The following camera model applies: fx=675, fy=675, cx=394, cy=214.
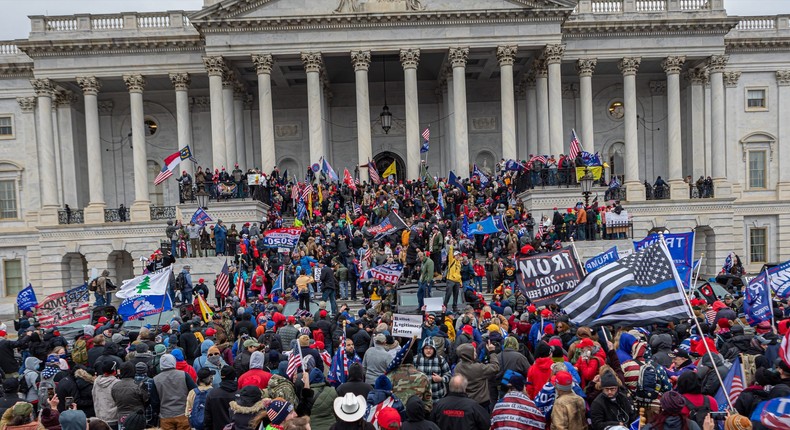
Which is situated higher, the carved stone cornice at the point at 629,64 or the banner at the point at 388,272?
the carved stone cornice at the point at 629,64

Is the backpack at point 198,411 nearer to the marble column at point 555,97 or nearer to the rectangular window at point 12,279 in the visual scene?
the marble column at point 555,97

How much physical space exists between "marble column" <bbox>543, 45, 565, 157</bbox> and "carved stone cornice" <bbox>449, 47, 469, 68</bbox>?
453 cm

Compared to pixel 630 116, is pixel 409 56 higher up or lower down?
higher up

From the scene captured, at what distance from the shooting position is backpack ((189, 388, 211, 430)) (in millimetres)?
9023

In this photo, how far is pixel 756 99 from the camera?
4416 centimetres

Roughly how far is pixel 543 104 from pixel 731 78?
13.9m

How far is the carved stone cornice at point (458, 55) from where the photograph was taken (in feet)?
121

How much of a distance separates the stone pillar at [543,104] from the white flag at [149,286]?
26757mm

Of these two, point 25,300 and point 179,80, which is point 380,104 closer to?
point 179,80

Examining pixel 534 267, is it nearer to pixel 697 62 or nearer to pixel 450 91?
pixel 450 91

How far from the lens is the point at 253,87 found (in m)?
44.5

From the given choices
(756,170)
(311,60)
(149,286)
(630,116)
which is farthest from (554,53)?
(149,286)

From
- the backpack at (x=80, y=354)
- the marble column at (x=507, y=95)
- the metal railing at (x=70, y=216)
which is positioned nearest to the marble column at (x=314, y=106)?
the marble column at (x=507, y=95)

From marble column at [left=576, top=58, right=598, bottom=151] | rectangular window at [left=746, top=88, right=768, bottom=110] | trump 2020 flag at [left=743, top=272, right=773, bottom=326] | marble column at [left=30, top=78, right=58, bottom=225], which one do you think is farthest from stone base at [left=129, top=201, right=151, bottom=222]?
rectangular window at [left=746, top=88, right=768, bottom=110]
